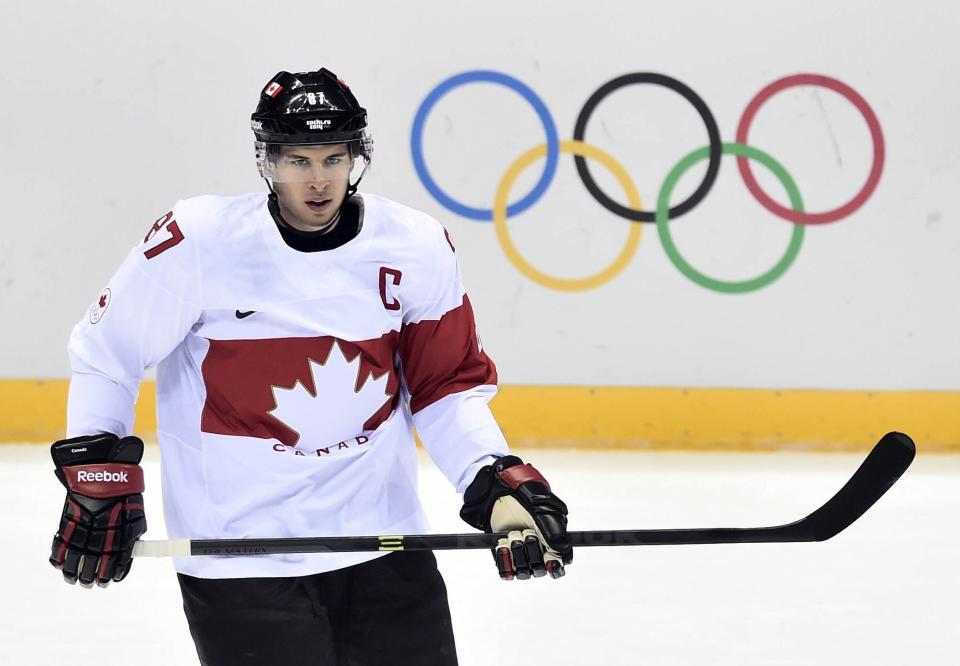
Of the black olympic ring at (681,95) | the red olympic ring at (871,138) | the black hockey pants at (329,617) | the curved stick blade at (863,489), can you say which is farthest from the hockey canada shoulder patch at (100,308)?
the red olympic ring at (871,138)

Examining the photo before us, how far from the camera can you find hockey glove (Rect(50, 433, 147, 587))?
166 centimetres

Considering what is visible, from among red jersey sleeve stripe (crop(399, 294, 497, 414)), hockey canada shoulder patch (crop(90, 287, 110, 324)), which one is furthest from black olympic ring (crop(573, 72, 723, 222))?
hockey canada shoulder patch (crop(90, 287, 110, 324))

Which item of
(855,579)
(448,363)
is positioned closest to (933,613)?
(855,579)

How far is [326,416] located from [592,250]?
327 centimetres

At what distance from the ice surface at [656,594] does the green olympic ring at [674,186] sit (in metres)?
0.87

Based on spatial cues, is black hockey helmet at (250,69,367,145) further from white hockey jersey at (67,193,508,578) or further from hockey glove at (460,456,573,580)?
hockey glove at (460,456,573,580)

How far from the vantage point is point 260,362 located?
5.63ft

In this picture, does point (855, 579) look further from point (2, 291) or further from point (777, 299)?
point (2, 291)

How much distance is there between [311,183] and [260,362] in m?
0.24

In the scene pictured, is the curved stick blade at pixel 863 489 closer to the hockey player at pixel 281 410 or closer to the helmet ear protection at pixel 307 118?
the hockey player at pixel 281 410

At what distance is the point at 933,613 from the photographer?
311cm

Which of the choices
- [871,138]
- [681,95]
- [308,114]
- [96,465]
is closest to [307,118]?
[308,114]

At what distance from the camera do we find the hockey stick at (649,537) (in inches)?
66.0

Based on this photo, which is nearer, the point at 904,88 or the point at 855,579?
the point at 855,579
